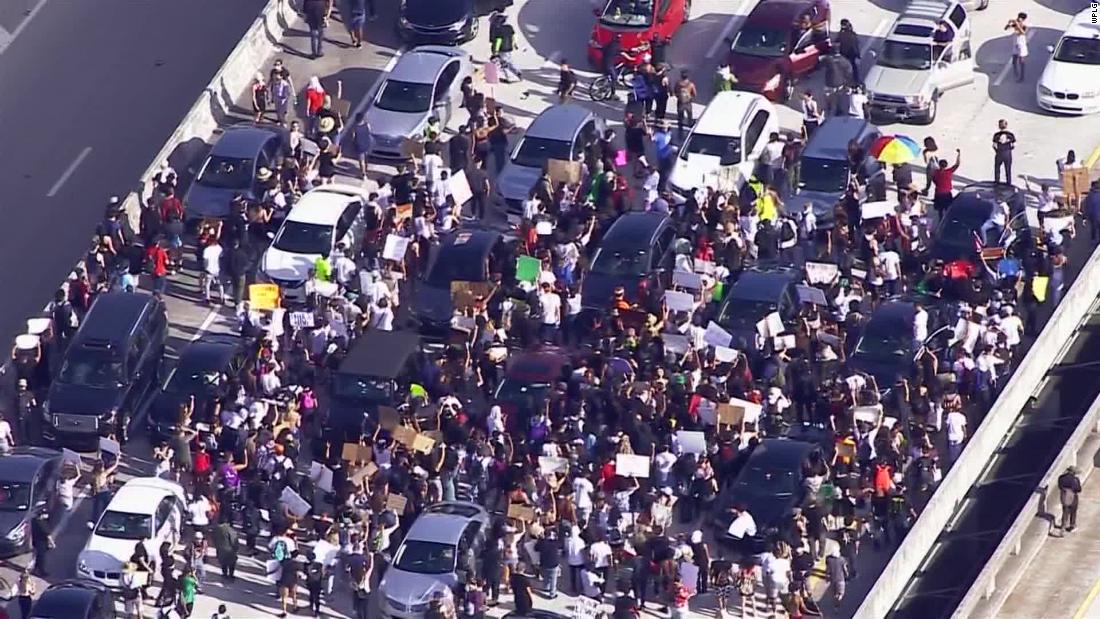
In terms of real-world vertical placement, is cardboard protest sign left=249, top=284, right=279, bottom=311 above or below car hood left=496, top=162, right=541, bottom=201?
below

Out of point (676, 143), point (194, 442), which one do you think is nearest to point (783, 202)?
point (676, 143)

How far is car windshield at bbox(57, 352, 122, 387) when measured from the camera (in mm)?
69500

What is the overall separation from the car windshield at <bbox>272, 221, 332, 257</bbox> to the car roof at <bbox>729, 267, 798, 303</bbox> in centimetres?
804

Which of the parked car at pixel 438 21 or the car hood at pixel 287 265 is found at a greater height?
the parked car at pixel 438 21

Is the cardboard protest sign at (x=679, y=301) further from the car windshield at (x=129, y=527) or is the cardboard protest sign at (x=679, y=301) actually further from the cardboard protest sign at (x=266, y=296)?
the car windshield at (x=129, y=527)

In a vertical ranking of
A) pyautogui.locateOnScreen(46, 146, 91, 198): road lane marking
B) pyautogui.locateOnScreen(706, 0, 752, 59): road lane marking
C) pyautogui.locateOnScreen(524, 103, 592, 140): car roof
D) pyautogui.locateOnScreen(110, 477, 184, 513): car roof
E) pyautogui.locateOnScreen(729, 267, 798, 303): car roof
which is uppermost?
pyautogui.locateOnScreen(729, 267, 798, 303): car roof

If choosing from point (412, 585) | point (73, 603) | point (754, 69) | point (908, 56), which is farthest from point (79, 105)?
point (412, 585)

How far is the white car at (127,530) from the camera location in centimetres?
6606

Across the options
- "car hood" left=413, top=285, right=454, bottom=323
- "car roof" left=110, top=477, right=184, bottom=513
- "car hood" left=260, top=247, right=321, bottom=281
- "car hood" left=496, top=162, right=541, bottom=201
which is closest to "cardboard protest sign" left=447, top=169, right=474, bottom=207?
"car hood" left=496, top=162, right=541, bottom=201

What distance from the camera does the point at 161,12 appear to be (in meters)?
83.2

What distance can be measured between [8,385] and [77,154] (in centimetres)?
905

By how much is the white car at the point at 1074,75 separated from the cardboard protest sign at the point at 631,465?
15500 millimetres

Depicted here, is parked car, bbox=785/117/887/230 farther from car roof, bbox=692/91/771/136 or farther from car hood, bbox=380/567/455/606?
car hood, bbox=380/567/455/606

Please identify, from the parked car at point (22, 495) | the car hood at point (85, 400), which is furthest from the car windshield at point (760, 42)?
the parked car at point (22, 495)
